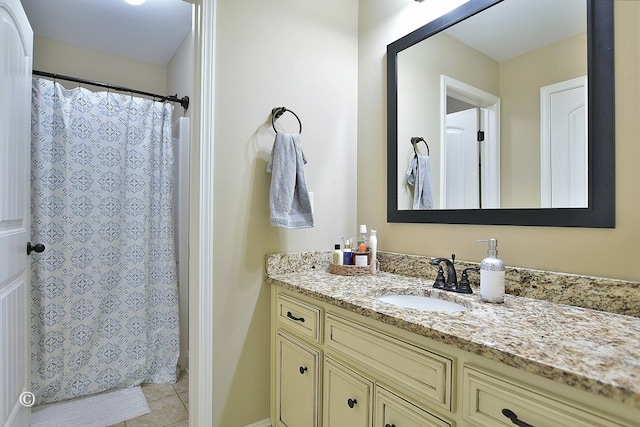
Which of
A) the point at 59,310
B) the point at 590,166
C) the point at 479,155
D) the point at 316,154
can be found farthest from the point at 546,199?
the point at 59,310

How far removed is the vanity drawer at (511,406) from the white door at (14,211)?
1.58m

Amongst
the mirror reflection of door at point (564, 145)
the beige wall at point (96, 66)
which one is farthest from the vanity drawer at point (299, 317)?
the beige wall at point (96, 66)

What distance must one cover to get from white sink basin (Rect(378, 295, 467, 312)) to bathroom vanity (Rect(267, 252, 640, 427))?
0.07 ft

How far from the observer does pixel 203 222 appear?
1442mm

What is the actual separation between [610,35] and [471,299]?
93 centimetres

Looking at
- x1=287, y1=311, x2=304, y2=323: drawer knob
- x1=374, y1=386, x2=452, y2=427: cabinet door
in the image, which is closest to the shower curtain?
x1=287, y1=311, x2=304, y2=323: drawer knob

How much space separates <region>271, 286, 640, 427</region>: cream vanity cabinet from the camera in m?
0.67

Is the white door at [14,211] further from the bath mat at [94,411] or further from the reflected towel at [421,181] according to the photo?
the reflected towel at [421,181]

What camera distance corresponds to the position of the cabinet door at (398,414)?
88 centimetres

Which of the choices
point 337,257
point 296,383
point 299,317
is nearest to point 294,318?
point 299,317

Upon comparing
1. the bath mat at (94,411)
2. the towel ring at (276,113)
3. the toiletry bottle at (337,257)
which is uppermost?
the towel ring at (276,113)

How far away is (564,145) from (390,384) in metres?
0.97

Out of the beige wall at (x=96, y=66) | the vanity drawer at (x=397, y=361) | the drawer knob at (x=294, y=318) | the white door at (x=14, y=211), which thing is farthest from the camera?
the beige wall at (x=96, y=66)

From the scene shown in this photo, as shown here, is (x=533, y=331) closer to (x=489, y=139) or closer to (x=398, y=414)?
(x=398, y=414)
